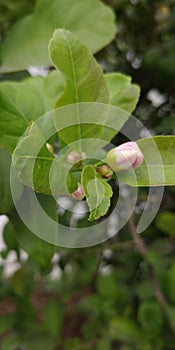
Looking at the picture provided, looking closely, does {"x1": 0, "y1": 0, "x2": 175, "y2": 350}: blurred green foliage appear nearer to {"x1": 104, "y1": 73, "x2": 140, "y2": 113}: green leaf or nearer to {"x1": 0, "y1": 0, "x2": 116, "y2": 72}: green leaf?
{"x1": 0, "y1": 0, "x2": 116, "y2": 72}: green leaf

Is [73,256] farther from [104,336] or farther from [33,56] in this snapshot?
[33,56]

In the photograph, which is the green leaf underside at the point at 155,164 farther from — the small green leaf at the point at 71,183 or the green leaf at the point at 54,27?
the green leaf at the point at 54,27

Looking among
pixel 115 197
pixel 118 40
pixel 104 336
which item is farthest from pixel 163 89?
pixel 104 336

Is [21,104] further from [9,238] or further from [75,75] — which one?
[9,238]

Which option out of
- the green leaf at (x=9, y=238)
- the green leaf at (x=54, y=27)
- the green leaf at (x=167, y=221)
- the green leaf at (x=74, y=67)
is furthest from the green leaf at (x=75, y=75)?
the green leaf at (x=167, y=221)

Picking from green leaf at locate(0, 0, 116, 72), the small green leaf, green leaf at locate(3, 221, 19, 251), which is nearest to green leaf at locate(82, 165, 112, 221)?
the small green leaf

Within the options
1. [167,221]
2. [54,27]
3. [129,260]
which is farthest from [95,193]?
[129,260]
